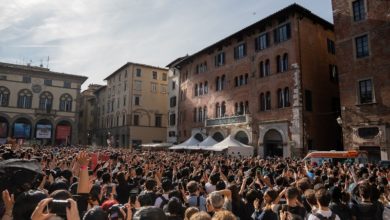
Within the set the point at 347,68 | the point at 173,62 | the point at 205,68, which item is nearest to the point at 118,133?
the point at 173,62

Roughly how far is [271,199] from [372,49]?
20.4m

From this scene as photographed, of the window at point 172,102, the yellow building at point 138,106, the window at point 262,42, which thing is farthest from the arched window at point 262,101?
the yellow building at point 138,106

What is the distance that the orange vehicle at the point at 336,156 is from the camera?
18297mm

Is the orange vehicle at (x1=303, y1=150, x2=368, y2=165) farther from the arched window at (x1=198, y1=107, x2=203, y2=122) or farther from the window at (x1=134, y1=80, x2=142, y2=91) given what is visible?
the window at (x1=134, y1=80, x2=142, y2=91)

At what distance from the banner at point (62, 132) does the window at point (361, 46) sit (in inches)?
1952

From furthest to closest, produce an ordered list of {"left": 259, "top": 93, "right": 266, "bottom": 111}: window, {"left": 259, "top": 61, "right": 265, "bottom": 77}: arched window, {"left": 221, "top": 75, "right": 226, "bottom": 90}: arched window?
{"left": 221, "top": 75, "right": 226, "bottom": 90}: arched window, {"left": 259, "top": 61, "right": 265, "bottom": 77}: arched window, {"left": 259, "top": 93, "right": 266, "bottom": 111}: window

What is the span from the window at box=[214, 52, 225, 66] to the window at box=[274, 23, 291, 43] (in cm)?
812

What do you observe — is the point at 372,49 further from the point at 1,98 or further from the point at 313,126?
the point at 1,98

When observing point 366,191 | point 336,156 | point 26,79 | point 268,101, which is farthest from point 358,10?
point 26,79

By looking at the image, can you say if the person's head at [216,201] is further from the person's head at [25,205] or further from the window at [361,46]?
the window at [361,46]

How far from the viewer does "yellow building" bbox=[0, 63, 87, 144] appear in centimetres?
5053

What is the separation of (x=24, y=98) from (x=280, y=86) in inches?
1839

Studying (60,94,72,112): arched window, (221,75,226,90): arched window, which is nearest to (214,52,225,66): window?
(221,75,226,90): arched window

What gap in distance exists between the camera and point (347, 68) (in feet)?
72.9
